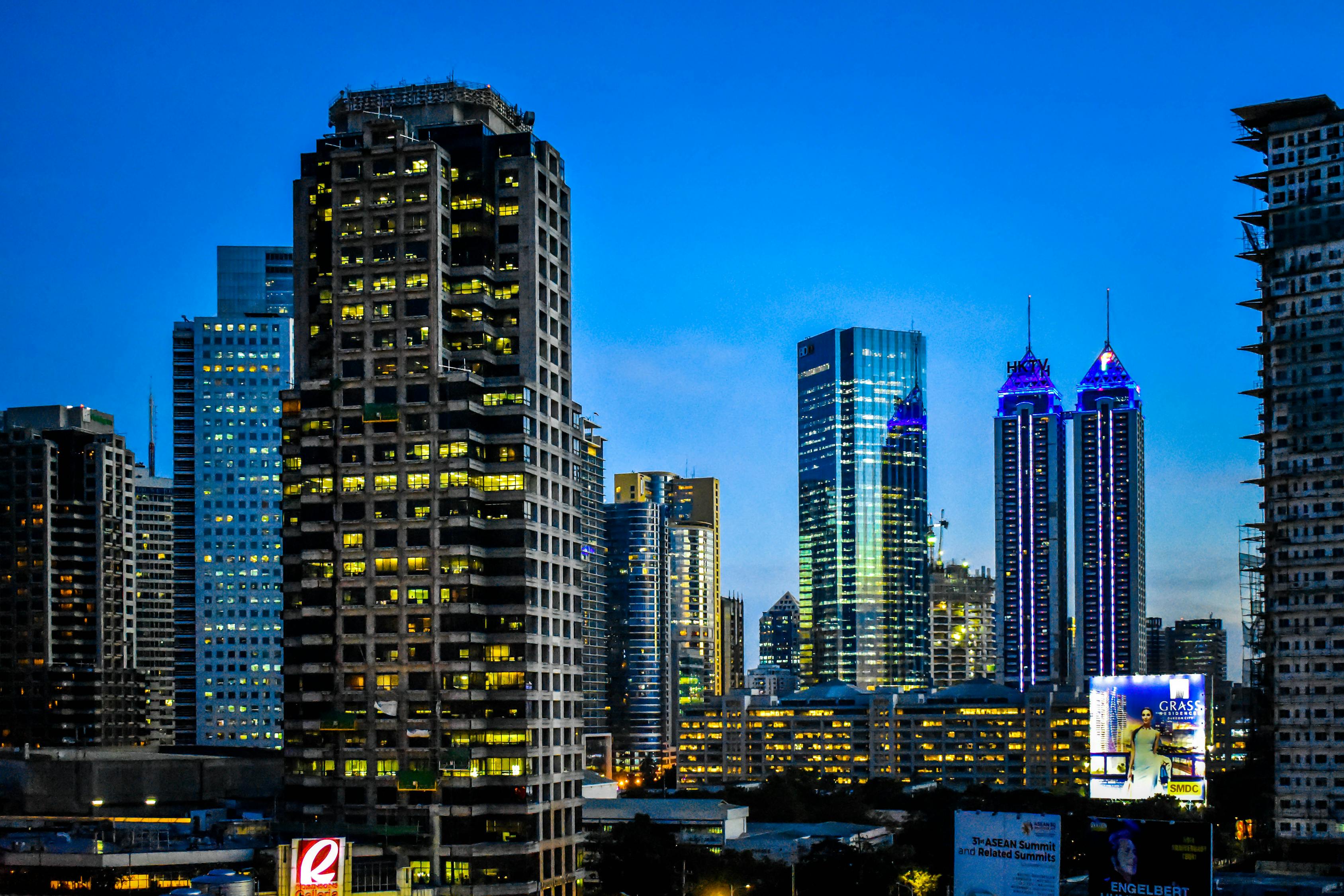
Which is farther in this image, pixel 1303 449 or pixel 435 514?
pixel 1303 449

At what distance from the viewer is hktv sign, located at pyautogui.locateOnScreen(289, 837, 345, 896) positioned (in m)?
111

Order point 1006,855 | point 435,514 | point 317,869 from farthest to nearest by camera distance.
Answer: point 435,514
point 1006,855
point 317,869

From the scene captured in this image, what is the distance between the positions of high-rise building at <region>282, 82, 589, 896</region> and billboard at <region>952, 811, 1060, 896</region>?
45.2 meters

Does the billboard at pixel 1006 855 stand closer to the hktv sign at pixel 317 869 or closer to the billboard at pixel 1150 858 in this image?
the billboard at pixel 1150 858

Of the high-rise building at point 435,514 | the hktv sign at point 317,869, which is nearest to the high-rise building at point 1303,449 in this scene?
the high-rise building at point 435,514

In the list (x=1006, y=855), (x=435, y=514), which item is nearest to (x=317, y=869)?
(x=435, y=514)

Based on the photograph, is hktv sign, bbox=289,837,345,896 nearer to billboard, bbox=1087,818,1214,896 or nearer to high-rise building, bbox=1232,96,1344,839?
billboard, bbox=1087,818,1214,896

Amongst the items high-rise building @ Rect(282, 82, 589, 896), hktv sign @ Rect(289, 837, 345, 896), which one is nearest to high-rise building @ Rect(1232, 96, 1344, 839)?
high-rise building @ Rect(282, 82, 589, 896)

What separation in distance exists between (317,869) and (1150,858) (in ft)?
181

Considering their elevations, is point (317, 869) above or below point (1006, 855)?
below

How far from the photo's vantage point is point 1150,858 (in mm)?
107375

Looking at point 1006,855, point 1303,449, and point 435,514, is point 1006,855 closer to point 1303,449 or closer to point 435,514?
point 435,514

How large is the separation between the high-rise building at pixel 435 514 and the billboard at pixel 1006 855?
45167mm

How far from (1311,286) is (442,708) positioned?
10758 cm
